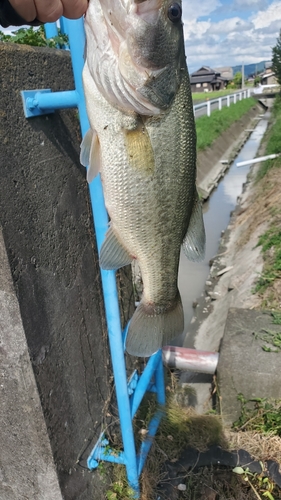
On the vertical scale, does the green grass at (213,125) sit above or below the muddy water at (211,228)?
above

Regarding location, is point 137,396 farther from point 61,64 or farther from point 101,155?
point 61,64

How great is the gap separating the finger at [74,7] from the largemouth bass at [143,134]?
0.11ft

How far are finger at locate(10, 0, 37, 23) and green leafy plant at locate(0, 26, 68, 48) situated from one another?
94 centimetres

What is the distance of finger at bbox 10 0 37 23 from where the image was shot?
137cm

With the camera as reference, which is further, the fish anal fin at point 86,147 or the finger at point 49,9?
the fish anal fin at point 86,147

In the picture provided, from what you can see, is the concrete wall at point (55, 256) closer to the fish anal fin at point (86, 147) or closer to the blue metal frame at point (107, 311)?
the blue metal frame at point (107, 311)

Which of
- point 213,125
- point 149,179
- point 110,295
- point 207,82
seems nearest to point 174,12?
point 149,179

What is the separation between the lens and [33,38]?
2324mm

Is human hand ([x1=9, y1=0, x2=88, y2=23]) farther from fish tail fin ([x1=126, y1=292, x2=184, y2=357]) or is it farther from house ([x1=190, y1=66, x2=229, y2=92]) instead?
house ([x1=190, y1=66, x2=229, y2=92])

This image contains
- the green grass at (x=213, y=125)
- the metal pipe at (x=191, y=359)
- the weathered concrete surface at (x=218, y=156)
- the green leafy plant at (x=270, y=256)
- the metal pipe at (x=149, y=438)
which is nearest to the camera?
the metal pipe at (x=149, y=438)

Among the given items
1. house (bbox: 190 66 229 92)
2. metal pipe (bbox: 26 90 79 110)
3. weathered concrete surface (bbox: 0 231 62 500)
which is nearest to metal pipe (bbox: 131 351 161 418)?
weathered concrete surface (bbox: 0 231 62 500)

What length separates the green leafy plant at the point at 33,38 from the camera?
227 cm

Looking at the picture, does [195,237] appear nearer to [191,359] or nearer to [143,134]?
[143,134]

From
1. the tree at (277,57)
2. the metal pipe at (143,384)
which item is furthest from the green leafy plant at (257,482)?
the tree at (277,57)
